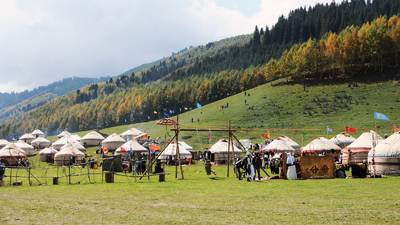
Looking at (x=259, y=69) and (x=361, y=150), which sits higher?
(x=259, y=69)

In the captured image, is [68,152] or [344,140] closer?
[68,152]

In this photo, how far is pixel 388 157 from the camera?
2095 centimetres

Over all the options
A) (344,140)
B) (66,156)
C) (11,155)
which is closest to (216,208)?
(66,156)

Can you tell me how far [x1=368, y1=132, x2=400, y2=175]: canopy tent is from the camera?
814 inches

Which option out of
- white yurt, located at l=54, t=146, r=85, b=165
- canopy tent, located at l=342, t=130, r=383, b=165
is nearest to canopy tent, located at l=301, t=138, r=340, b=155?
canopy tent, located at l=342, t=130, r=383, b=165

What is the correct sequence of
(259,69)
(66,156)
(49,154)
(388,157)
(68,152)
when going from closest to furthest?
(388,157), (68,152), (66,156), (49,154), (259,69)

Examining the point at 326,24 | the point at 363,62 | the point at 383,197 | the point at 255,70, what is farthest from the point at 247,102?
the point at 326,24

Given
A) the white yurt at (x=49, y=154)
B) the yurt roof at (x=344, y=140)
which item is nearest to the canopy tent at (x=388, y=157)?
the yurt roof at (x=344, y=140)

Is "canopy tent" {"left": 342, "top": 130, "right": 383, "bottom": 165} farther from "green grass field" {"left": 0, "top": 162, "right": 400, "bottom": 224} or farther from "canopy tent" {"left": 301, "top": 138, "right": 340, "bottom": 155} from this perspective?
"green grass field" {"left": 0, "top": 162, "right": 400, "bottom": 224}

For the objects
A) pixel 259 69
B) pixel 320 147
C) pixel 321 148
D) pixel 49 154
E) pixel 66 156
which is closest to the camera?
pixel 321 148

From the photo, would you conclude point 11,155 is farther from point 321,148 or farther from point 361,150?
point 361,150

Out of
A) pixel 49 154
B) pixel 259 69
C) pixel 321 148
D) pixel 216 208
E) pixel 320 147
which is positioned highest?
pixel 259 69

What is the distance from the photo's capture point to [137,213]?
29.5ft

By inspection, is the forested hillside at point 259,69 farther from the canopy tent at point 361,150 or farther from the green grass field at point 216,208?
the green grass field at point 216,208
